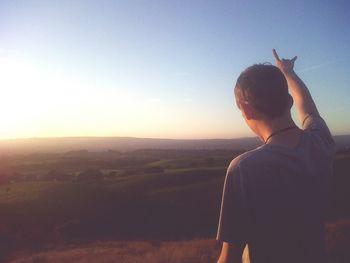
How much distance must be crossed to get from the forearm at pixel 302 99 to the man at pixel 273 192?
1.99ft

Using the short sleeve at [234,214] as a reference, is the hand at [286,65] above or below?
above

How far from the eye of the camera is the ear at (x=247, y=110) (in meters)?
1.84

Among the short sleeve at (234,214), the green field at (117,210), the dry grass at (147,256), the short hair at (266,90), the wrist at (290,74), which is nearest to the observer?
the short sleeve at (234,214)

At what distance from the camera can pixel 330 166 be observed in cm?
192

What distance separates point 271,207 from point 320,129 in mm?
737

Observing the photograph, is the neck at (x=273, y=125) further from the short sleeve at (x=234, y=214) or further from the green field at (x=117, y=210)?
the green field at (x=117, y=210)

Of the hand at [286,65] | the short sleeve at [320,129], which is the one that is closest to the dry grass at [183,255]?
the hand at [286,65]

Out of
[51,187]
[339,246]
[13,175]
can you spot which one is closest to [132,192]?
[51,187]

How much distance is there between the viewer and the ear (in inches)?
72.5

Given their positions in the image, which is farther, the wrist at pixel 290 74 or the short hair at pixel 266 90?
the wrist at pixel 290 74

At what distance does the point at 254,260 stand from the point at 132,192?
4398 cm

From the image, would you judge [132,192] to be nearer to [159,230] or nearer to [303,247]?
[159,230]

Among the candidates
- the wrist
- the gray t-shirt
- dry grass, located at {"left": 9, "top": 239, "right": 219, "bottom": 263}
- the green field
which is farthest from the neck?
the green field

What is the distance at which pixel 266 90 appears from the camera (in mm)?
1783
